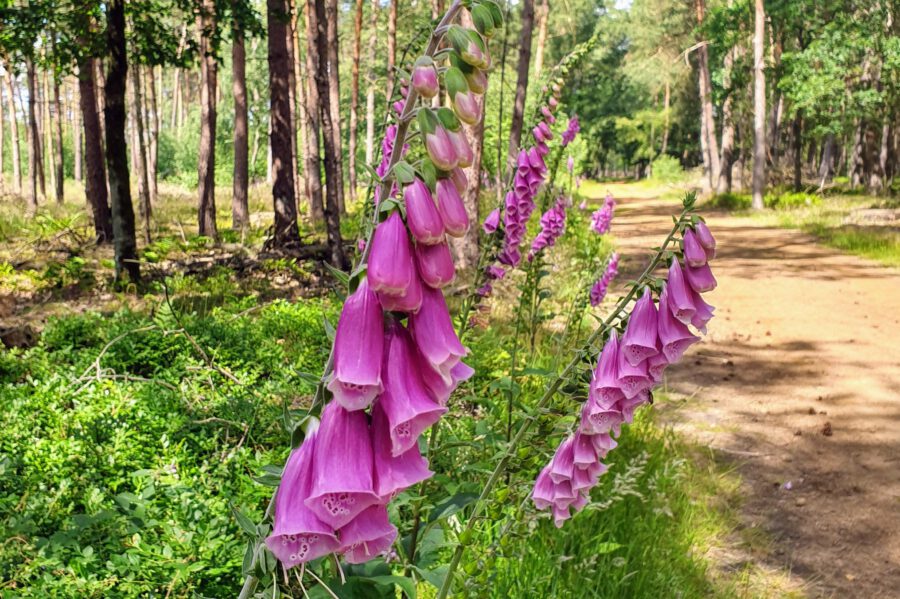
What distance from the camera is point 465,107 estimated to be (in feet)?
3.20

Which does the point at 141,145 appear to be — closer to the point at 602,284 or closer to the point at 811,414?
the point at 602,284

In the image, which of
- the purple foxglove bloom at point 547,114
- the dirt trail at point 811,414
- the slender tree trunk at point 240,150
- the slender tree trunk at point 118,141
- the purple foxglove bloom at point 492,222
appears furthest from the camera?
the slender tree trunk at point 240,150

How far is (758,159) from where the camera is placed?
21875 millimetres

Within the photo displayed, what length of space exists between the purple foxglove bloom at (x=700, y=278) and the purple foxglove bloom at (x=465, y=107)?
82 centimetres

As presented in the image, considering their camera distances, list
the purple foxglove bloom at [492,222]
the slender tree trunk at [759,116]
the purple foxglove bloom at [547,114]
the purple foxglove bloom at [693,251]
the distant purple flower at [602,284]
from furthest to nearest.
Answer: the slender tree trunk at [759,116]
the distant purple flower at [602,284]
the purple foxglove bloom at [492,222]
the purple foxglove bloom at [547,114]
the purple foxglove bloom at [693,251]

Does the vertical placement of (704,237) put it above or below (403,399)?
above

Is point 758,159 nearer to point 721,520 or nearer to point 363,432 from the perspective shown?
point 721,520

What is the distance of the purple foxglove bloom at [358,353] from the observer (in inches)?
34.5

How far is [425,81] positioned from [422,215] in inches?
9.4

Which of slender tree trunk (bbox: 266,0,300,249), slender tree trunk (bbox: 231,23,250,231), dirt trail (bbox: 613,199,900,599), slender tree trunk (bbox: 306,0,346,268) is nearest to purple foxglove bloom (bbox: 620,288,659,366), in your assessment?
dirt trail (bbox: 613,199,900,599)

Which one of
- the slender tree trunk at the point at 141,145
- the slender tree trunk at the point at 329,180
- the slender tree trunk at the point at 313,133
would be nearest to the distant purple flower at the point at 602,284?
the slender tree trunk at the point at 329,180

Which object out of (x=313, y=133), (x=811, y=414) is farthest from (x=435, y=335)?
(x=313, y=133)

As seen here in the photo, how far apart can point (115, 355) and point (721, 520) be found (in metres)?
4.30

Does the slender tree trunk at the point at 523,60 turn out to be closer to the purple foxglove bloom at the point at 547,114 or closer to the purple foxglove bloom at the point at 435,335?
the purple foxglove bloom at the point at 547,114
